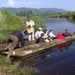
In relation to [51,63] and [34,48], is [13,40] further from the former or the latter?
[51,63]

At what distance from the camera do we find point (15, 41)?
9.93 m

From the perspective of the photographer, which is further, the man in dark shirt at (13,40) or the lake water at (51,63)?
the man in dark shirt at (13,40)

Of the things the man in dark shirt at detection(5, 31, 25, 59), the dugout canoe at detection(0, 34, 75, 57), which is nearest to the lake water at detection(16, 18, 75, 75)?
the dugout canoe at detection(0, 34, 75, 57)

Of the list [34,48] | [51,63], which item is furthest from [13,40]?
[51,63]

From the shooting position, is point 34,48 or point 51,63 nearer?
point 51,63

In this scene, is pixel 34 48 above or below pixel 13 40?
below

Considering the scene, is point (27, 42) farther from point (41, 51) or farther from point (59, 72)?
point (59, 72)

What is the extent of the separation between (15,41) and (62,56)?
3.04 m

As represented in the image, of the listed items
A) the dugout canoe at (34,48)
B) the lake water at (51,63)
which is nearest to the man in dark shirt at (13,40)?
the dugout canoe at (34,48)

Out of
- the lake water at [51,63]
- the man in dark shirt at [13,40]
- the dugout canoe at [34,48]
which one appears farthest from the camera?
the dugout canoe at [34,48]

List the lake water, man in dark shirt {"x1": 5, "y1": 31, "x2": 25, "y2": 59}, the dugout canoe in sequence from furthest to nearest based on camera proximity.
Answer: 1. the dugout canoe
2. man in dark shirt {"x1": 5, "y1": 31, "x2": 25, "y2": 59}
3. the lake water

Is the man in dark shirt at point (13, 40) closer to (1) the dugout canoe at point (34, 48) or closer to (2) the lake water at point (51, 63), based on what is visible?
(1) the dugout canoe at point (34, 48)

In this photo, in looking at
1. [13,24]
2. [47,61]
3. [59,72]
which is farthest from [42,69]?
[13,24]

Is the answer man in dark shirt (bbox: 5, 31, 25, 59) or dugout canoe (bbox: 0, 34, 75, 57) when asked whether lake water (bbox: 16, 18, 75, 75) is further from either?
man in dark shirt (bbox: 5, 31, 25, 59)
